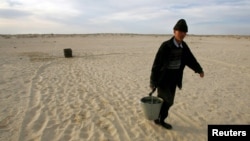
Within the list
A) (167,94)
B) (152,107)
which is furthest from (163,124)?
(167,94)

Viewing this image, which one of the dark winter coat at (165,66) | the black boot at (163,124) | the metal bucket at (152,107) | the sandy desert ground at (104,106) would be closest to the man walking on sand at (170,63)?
the dark winter coat at (165,66)

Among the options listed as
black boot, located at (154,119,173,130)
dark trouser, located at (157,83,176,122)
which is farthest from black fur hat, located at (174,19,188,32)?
black boot, located at (154,119,173,130)

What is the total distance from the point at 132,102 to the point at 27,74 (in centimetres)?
546

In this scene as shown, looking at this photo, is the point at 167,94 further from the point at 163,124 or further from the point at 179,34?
the point at 179,34

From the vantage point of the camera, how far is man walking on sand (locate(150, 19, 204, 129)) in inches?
174

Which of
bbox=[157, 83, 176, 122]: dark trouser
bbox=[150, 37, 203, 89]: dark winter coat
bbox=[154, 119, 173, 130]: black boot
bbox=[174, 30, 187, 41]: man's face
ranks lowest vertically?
bbox=[154, 119, 173, 130]: black boot

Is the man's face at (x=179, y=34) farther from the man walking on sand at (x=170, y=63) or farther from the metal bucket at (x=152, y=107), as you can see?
the metal bucket at (x=152, y=107)

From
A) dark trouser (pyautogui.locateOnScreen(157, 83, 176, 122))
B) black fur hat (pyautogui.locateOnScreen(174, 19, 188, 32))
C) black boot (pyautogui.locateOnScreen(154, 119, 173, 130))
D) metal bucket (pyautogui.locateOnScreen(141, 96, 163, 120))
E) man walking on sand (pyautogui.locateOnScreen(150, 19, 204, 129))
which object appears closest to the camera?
black fur hat (pyautogui.locateOnScreen(174, 19, 188, 32))

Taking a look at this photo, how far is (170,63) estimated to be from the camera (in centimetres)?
455

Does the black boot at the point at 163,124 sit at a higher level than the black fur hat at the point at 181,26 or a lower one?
lower

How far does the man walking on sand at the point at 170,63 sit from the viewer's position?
4426mm

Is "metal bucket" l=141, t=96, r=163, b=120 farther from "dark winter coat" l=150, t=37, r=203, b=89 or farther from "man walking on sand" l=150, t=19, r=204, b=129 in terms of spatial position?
"dark winter coat" l=150, t=37, r=203, b=89

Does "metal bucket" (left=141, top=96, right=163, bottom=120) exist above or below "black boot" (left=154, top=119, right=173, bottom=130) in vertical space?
above

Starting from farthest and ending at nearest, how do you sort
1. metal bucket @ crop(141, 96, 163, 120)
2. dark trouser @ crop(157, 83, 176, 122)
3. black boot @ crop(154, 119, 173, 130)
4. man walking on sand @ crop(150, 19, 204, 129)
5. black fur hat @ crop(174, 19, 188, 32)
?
black boot @ crop(154, 119, 173, 130)
metal bucket @ crop(141, 96, 163, 120)
dark trouser @ crop(157, 83, 176, 122)
man walking on sand @ crop(150, 19, 204, 129)
black fur hat @ crop(174, 19, 188, 32)
